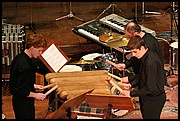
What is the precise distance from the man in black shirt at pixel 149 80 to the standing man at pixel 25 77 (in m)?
1.18

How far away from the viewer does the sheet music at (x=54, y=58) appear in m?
7.07

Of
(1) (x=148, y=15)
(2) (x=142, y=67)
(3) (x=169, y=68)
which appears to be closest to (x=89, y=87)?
(2) (x=142, y=67)

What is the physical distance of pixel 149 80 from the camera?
246 inches

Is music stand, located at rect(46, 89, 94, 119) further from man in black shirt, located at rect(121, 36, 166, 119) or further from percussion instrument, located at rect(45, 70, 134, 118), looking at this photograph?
man in black shirt, located at rect(121, 36, 166, 119)

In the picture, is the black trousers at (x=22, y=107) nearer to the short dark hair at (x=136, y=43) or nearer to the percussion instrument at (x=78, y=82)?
the percussion instrument at (x=78, y=82)

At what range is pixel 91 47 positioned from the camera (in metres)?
9.98

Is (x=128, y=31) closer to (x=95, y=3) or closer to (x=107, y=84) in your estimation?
(x=107, y=84)

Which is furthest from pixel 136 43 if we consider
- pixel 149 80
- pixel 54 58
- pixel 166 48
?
pixel 166 48

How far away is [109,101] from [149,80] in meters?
0.59

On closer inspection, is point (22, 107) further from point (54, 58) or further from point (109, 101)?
point (109, 101)

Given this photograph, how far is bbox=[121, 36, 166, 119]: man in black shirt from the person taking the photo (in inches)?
246

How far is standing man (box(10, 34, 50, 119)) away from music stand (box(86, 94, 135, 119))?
0.76m

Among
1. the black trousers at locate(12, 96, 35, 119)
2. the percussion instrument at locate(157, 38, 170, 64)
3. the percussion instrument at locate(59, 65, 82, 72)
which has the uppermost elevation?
the percussion instrument at locate(157, 38, 170, 64)

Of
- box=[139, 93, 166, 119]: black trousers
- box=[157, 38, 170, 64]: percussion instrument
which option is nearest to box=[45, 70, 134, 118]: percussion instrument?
box=[139, 93, 166, 119]: black trousers
